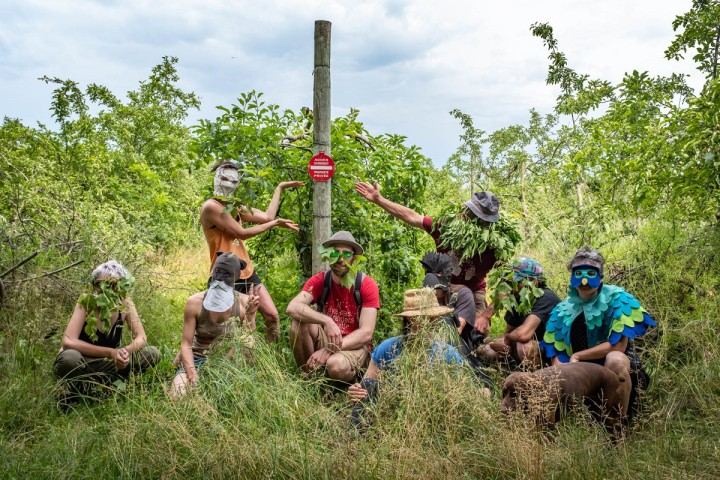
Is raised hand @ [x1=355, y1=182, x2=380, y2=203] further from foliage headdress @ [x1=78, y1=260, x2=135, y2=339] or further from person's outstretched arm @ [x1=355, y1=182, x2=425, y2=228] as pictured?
foliage headdress @ [x1=78, y1=260, x2=135, y2=339]

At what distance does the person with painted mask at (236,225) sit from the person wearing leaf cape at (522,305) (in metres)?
1.80

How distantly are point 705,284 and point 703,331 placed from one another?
77 centimetres

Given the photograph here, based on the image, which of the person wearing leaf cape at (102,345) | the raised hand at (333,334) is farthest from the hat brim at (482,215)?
the person wearing leaf cape at (102,345)

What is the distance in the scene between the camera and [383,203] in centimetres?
604

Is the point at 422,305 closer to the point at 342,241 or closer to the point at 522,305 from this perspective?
the point at 522,305

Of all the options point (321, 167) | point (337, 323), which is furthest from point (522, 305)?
point (321, 167)

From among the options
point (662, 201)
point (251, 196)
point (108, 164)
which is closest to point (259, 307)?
point (251, 196)

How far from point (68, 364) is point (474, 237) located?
3382 mm

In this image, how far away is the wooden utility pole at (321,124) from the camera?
18.2 ft

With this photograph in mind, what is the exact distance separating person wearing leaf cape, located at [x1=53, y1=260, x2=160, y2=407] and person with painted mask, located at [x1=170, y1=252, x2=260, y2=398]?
1.59 ft

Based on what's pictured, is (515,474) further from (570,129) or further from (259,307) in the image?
(570,129)

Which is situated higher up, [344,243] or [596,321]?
[344,243]

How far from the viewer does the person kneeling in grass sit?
4.42 meters

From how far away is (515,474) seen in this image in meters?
3.46
